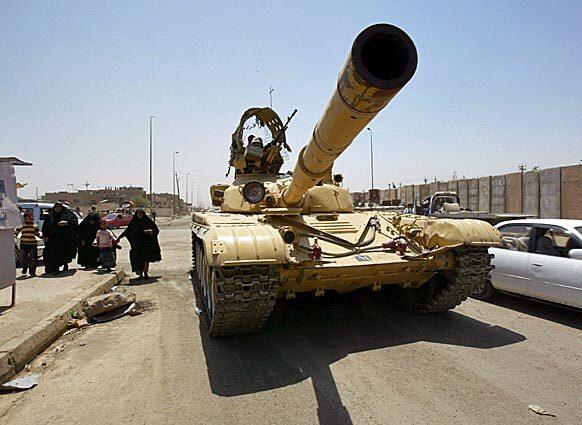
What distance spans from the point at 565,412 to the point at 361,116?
2.95 meters

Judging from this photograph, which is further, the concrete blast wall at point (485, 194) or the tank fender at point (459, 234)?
the concrete blast wall at point (485, 194)

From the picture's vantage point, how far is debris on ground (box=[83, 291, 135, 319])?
6727 mm

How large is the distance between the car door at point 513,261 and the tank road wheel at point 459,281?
939 millimetres

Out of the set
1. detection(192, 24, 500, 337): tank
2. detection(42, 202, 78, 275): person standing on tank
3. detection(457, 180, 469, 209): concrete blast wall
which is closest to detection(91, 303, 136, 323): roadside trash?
detection(192, 24, 500, 337): tank

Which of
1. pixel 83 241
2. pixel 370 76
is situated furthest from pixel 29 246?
pixel 370 76

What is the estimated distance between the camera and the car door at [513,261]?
268 inches

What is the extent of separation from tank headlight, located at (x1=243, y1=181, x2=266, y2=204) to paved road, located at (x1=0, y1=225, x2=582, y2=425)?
5.84ft

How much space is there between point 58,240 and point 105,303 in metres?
4.17

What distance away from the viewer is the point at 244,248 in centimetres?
461

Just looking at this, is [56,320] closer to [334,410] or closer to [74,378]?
[74,378]

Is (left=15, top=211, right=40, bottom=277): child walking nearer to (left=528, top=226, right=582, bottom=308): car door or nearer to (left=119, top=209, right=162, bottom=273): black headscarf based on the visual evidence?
(left=119, top=209, right=162, bottom=273): black headscarf

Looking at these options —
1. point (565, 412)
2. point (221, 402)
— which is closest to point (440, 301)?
point (565, 412)

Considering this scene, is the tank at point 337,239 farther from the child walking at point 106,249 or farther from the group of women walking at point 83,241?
the child walking at point 106,249

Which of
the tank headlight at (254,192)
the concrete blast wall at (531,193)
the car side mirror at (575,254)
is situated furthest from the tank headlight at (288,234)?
the concrete blast wall at (531,193)
